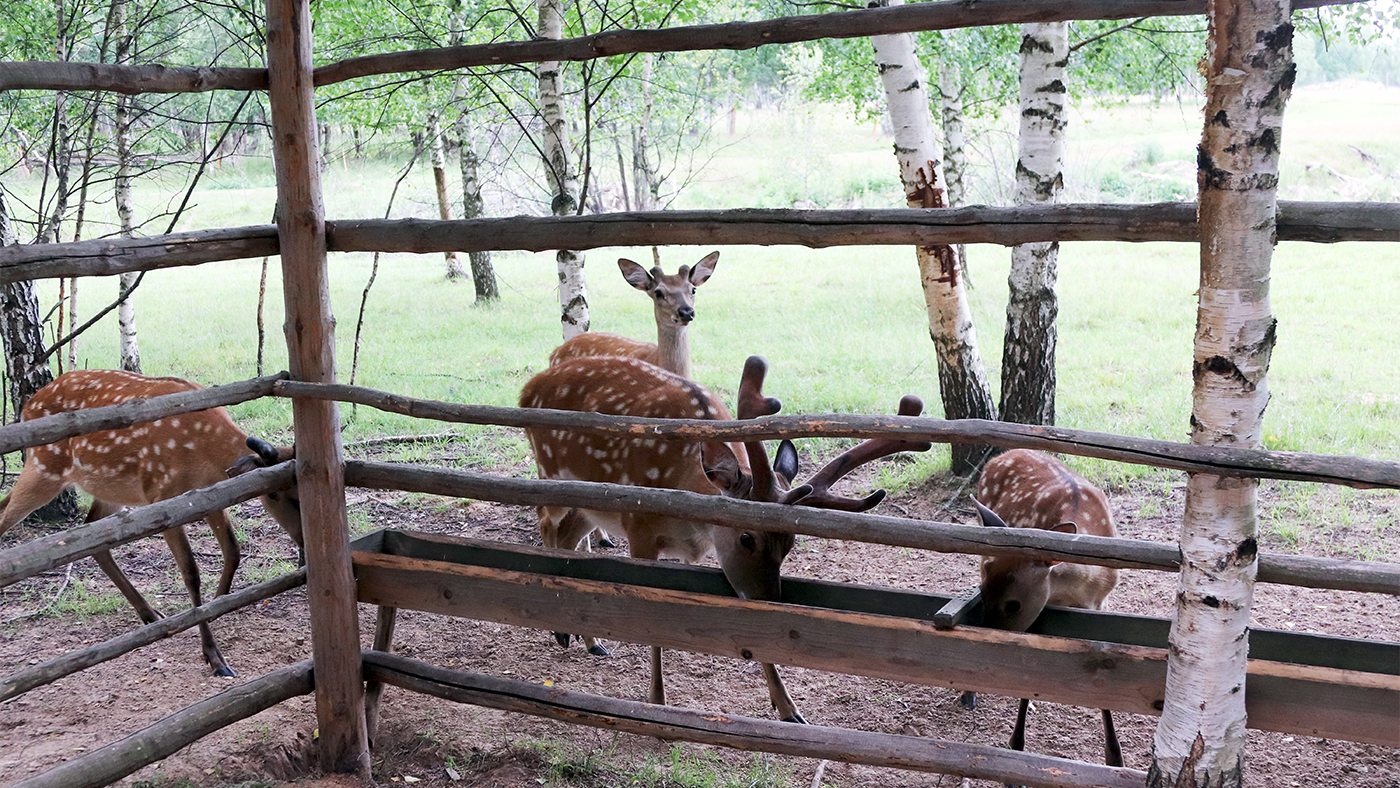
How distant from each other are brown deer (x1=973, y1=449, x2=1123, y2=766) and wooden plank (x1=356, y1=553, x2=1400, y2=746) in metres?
0.34

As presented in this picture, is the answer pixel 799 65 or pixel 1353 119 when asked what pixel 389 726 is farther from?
pixel 1353 119

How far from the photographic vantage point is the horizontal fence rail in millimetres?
2299

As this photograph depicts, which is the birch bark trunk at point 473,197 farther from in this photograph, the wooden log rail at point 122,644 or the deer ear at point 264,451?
the wooden log rail at point 122,644

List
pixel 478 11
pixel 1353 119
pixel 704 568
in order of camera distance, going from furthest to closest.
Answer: pixel 1353 119
pixel 478 11
pixel 704 568

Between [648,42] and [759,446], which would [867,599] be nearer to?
[759,446]

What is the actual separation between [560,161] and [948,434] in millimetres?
5811

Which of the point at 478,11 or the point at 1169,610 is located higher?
the point at 478,11

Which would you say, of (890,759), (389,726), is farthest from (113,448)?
(890,759)

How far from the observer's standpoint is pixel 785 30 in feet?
9.52

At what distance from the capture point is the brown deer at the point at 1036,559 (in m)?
3.35

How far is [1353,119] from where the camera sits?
24531 mm

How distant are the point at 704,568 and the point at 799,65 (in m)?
17.9

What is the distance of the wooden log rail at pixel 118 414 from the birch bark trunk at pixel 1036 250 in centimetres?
419

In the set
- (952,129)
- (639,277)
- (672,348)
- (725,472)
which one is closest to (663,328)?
(672,348)
